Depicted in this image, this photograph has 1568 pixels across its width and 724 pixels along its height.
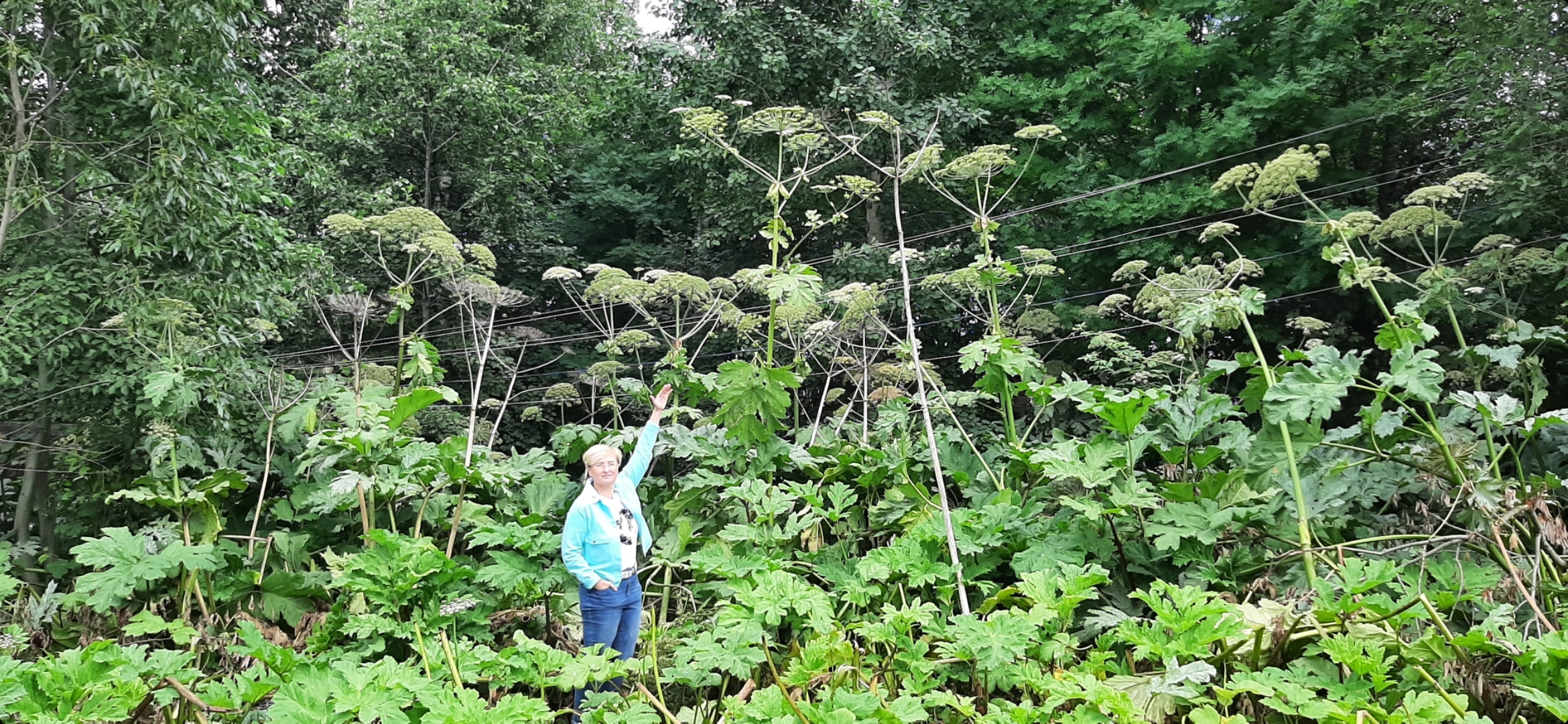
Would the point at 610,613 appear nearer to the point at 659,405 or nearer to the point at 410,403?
the point at 659,405

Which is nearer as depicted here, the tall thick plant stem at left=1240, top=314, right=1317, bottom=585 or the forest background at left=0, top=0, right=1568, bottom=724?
the forest background at left=0, top=0, right=1568, bottom=724

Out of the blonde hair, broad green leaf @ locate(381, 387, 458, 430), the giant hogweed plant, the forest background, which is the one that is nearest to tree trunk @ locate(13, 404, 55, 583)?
the forest background

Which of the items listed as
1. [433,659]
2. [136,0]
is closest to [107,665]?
[433,659]

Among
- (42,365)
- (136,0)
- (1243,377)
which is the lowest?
(1243,377)

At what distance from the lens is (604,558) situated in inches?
150

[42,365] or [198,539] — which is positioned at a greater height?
[42,365]

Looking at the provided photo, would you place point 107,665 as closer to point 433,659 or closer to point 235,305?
point 433,659

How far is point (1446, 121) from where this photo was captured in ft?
33.2

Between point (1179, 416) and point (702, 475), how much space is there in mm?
2609

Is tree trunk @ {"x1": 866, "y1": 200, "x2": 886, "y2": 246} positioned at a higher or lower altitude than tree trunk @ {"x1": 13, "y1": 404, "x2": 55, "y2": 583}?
higher

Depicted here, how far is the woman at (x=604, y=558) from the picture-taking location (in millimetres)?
3773

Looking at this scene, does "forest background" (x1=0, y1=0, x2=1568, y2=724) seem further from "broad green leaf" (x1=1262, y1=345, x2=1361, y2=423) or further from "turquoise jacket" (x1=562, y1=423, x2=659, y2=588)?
"turquoise jacket" (x1=562, y1=423, x2=659, y2=588)

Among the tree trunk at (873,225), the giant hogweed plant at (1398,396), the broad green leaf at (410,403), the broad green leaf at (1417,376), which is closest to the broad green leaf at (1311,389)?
the giant hogweed plant at (1398,396)

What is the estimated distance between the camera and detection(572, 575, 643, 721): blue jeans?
381 centimetres
